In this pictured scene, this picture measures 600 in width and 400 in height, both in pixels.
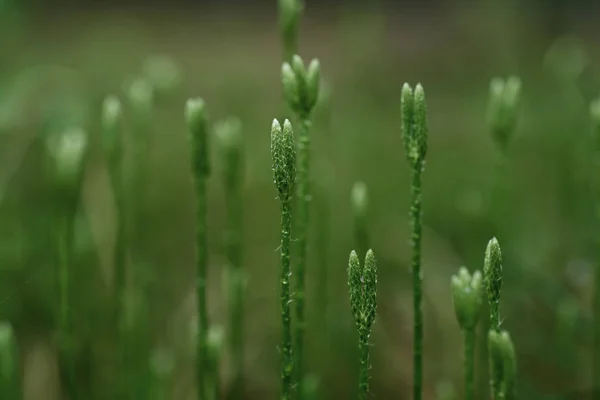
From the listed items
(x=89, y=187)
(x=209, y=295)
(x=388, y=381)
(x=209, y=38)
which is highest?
(x=209, y=38)

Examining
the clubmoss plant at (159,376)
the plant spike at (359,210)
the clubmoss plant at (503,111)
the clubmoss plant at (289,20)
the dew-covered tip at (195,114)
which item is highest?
the clubmoss plant at (289,20)

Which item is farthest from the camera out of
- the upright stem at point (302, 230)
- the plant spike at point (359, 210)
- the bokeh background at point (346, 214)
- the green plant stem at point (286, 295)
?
the bokeh background at point (346, 214)

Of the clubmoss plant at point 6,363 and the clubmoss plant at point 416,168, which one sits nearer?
the clubmoss plant at point 416,168

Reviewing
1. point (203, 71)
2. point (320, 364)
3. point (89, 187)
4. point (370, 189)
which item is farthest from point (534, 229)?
point (203, 71)

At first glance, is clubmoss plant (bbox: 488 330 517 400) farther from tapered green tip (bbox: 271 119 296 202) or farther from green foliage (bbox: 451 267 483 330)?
tapered green tip (bbox: 271 119 296 202)

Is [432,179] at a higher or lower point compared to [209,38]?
lower

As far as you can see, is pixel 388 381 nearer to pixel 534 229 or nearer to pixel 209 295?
pixel 209 295

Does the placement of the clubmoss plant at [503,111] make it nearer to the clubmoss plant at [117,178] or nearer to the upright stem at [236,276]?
the upright stem at [236,276]

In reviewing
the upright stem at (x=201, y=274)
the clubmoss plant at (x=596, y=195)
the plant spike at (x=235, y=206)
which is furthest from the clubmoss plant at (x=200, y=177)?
the clubmoss plant at (x=596, y=195)
